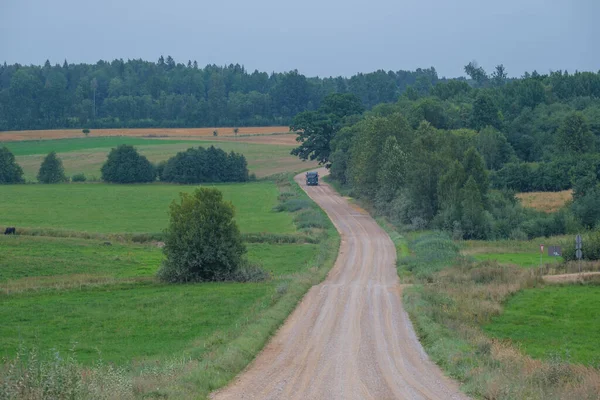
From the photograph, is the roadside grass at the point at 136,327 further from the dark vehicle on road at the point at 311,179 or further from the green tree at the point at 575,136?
the green tree at the point at 575,136

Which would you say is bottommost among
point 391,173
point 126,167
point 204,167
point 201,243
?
point 201,243

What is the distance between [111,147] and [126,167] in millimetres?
42490

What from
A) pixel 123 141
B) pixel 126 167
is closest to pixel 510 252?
pixel 126 167

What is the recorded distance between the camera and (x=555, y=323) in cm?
3600

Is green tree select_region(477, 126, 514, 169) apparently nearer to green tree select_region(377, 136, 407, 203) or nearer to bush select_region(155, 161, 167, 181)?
green tree select_region(377, 136, 407, 203)

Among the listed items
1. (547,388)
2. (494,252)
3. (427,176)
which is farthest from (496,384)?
(427,176)

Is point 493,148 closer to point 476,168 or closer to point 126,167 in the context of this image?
point 476,168

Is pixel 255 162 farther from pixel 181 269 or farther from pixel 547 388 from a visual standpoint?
pixel 547 388

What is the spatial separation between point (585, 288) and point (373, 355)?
933 inches

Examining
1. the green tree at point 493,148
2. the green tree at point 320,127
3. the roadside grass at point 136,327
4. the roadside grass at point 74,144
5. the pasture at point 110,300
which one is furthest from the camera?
the roadside grass at point 74,144

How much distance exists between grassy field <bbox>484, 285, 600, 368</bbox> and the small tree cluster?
9406cm

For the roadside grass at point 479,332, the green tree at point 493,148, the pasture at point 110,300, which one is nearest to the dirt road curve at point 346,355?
the roadside grass at point 479,332

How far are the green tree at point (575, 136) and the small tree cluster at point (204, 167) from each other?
5313 centimetres

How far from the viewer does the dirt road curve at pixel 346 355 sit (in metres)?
21.1
